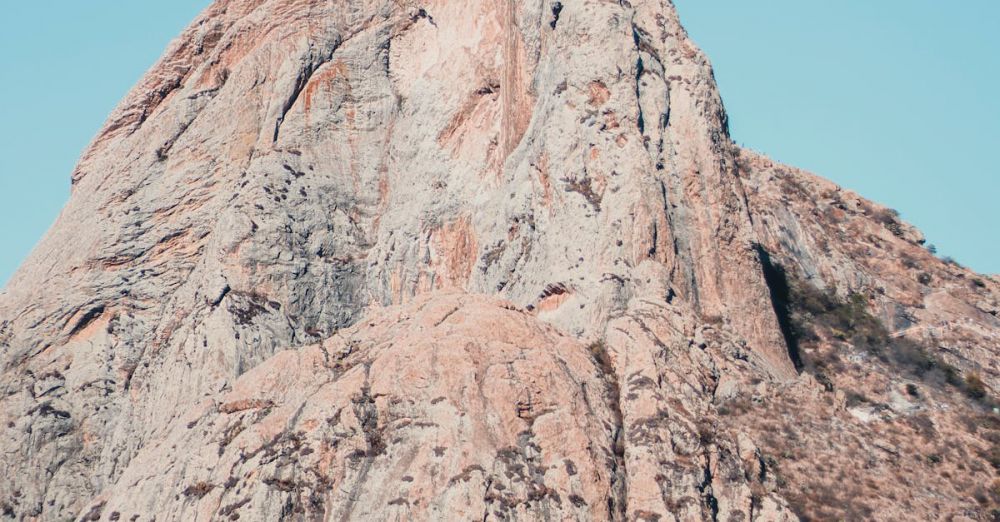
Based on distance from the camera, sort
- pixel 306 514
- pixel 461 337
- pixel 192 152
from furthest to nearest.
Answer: pixel 192 152 < pixel 461 337 < pixel 306 514

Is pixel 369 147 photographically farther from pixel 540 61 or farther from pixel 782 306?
pixel 782 306

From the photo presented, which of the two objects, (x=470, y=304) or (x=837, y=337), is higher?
(x=837, y=337)

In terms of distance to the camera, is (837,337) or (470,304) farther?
(837,337)

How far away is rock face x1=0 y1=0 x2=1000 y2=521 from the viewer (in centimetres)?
4394

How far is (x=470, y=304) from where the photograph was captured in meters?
47.8

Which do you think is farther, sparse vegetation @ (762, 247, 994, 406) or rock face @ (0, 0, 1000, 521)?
sparse vegetation @ (762, 247, 994, 406)

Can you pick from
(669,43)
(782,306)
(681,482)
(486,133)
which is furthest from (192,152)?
(681,482)

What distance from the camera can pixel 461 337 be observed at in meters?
45.9

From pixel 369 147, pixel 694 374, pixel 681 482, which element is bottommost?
pixel 681 482

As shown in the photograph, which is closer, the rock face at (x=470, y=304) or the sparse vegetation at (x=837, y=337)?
the rock face at (x=470, y=304)

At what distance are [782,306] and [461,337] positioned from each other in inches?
717

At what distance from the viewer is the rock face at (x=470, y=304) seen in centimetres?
4394

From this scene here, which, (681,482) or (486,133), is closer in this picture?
(681,482)

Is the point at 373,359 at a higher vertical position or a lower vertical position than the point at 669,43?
lower
